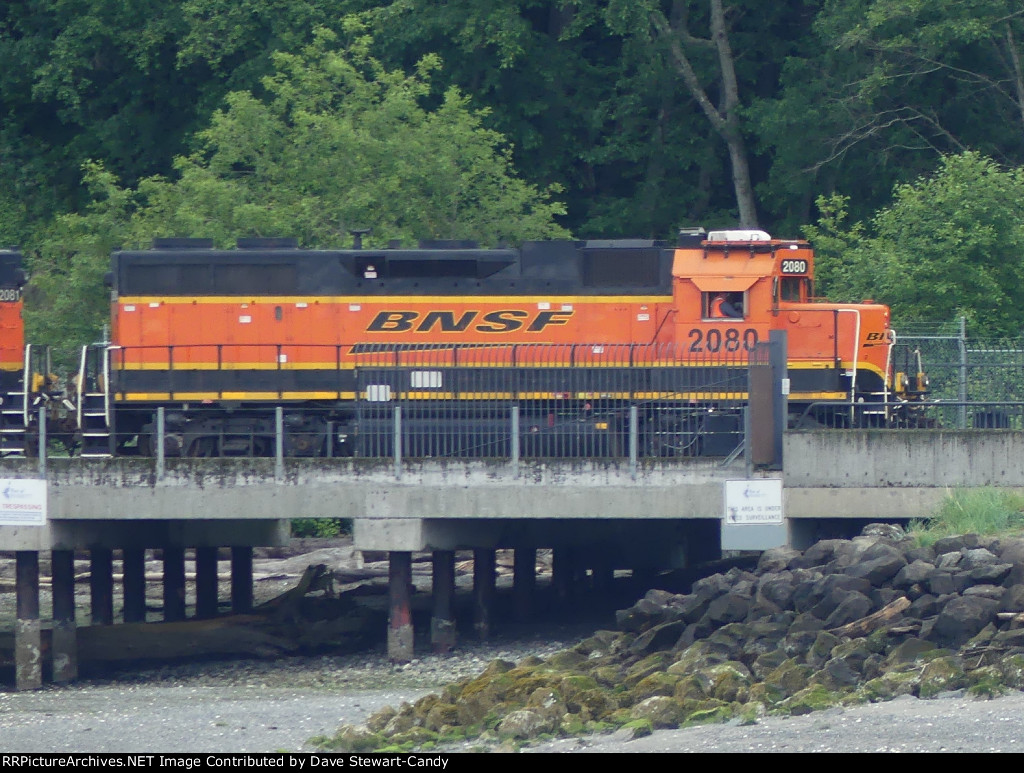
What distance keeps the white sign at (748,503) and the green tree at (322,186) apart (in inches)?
519

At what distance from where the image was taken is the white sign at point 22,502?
22.3 m

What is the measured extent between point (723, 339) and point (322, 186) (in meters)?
12.5

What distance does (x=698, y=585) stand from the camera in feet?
68.0

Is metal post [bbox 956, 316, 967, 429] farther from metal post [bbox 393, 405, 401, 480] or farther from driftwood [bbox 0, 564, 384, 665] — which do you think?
driftwood [bbox 0, 564, 384, 665]

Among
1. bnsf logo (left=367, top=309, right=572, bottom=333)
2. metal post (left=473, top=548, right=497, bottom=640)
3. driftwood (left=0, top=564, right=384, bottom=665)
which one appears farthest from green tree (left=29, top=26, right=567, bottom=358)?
driftwood (left=0, top=564, right=384, bottom=665)

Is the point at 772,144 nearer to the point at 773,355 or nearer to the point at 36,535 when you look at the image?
the point at 773,355

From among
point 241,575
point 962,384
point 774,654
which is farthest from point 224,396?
point 962,384

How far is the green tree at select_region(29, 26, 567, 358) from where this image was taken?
111 feet

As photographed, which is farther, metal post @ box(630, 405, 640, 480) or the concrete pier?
the concrete pier

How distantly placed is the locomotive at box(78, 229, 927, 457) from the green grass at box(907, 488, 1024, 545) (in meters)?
3.10

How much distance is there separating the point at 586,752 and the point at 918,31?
2865 cm

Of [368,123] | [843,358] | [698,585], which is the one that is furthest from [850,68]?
[698,585]

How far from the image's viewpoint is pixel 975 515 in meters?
20.8

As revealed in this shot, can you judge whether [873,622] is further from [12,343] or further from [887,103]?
[887,103]
